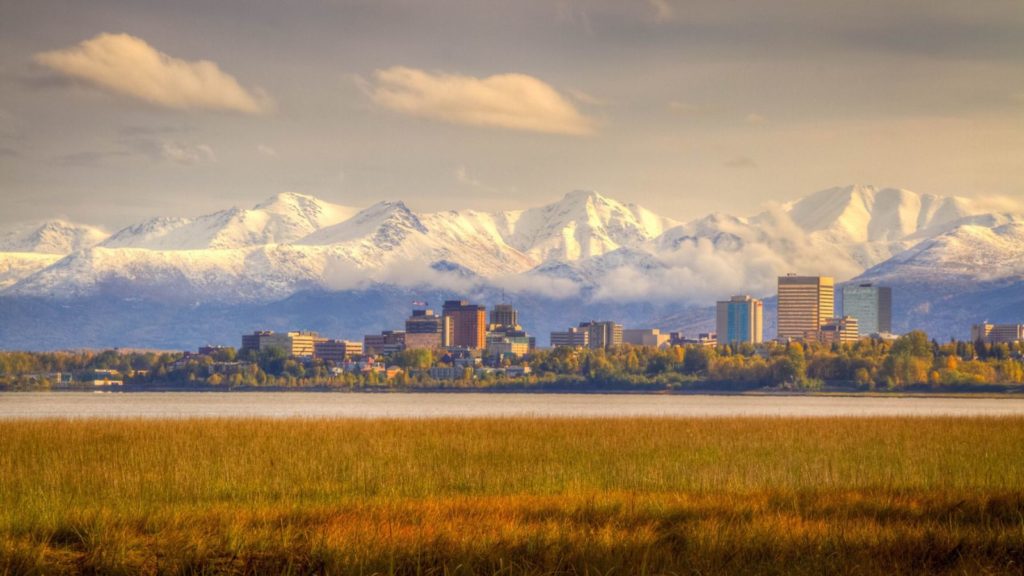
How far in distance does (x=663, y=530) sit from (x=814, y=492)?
28.4ft

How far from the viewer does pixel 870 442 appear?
60062 mm

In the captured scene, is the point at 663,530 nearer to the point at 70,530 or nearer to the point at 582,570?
the point at 582,570

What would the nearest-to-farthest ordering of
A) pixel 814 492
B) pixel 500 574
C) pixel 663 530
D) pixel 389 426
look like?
pixel 500 574 < pixel 663 530 < pixel 814 492 < pixel 389 426

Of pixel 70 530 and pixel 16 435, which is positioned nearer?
pixel 70 530

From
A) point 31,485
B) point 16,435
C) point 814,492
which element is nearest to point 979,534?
point 814,492

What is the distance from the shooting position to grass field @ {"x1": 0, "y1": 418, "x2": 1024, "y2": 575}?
87.6 ft

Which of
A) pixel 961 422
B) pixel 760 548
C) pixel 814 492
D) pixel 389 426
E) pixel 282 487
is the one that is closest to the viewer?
pixel 760 548

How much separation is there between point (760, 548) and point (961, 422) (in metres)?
50.6

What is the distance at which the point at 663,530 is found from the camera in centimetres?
3025

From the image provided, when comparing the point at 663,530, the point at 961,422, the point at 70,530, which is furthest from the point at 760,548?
the point at 961,422

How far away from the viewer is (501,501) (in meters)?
35.2

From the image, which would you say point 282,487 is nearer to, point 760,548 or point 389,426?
point 760,548

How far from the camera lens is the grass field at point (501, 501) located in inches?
1051

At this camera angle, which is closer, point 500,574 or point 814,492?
point 500,574
